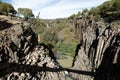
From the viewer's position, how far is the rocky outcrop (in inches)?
2266

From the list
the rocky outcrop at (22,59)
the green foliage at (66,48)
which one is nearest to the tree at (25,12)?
the green foliage at (66,48)

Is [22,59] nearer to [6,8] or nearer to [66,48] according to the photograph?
[6,8]

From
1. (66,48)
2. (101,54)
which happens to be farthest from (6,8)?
(101,54)

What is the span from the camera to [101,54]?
211ft

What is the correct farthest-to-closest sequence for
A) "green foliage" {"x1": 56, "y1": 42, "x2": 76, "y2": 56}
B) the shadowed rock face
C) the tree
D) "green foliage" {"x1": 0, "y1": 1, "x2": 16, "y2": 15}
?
"green foliage" {"x1": 56, "y1": 42, "x2": 76, "y2": 56}
the tree
"green foliage" {"x1": 0, "y1": 1, "x2": 16, "y2": 15}
the shadowed rock face

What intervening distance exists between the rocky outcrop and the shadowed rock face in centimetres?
1026

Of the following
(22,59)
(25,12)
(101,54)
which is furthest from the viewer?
(25,12)

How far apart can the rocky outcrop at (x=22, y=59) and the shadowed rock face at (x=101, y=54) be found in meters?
10.3

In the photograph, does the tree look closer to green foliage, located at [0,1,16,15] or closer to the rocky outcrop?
green foliage, located at [0,1,16,15]

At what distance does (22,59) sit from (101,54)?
60.2ft

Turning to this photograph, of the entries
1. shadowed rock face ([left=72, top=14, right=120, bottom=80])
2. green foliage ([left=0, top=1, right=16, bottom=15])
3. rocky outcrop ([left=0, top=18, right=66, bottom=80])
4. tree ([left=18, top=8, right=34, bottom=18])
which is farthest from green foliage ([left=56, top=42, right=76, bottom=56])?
rocky outcrop ([left=0, top=18, right=66, bottom=80])

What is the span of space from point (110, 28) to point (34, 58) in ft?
64.5

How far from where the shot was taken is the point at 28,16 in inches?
4122

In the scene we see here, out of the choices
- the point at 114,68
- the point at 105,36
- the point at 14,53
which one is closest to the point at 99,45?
the point at 105,36
